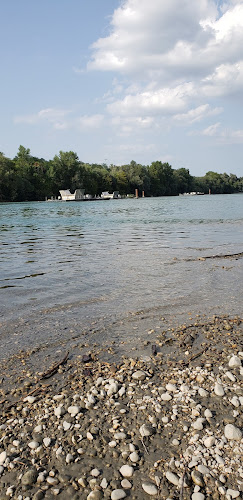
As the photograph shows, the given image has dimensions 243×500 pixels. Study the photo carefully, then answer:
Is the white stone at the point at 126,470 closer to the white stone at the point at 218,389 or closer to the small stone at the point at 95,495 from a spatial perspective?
the small stone at the point at 95,495

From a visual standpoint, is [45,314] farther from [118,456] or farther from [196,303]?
[118,456]

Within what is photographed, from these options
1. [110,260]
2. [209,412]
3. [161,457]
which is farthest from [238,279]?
[161,457]

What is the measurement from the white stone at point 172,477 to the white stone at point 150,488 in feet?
0.45

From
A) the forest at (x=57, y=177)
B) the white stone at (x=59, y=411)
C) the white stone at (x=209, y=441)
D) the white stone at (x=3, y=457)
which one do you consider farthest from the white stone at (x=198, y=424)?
the forest at (x=57, y=177)

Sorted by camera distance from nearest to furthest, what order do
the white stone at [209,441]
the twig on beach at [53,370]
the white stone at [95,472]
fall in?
the white stone at [95,472] < the white stone at [209,441] < the twig on beach at [53,370]

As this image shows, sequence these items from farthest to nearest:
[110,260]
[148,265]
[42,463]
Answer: [110,260] → [148,265] → [42,463]

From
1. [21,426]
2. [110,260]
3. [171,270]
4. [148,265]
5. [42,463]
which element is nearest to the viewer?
[42,463]

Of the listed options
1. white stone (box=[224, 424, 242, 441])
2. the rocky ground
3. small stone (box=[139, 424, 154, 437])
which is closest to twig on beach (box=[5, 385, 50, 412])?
the rocky ground

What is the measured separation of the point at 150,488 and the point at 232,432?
3.25 ft

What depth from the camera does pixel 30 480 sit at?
116 inches

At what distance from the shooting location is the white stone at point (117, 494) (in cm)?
277

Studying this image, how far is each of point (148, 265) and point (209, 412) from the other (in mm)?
8773

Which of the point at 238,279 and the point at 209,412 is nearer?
the point at 209,412

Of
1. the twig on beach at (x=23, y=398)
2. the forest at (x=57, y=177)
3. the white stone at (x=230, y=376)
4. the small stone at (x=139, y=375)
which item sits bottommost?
the twig on beach at (x=23, y=398)
